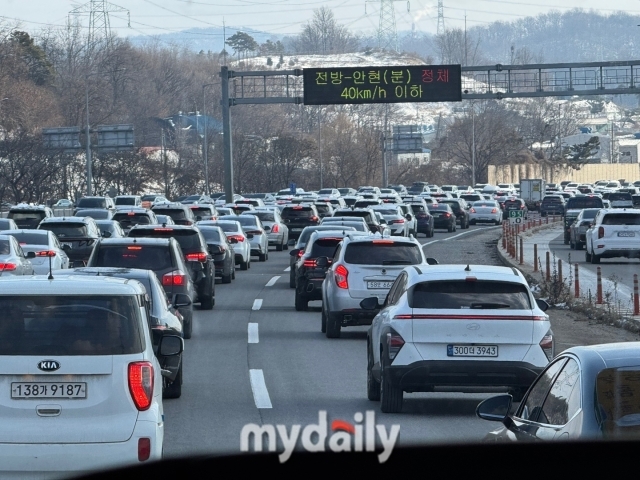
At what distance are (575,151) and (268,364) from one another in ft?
504

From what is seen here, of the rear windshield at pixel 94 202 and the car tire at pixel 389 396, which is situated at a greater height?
the rear windshield at pixel 94 202

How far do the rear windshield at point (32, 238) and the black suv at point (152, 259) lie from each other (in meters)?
10.7

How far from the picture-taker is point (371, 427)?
36.6 ft

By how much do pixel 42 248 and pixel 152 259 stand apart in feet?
34.8

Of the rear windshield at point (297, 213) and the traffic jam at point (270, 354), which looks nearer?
the traffic jam at point (270, 354)

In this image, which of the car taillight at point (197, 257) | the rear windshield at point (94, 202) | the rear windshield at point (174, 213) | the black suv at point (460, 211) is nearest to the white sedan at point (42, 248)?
the car taillight at point (197, 257)

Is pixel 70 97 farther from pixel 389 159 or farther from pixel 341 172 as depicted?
pixel 389 159

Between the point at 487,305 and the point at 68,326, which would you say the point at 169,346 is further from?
the point at 487,305

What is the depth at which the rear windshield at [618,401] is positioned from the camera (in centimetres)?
570

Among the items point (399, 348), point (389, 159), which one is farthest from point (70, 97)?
point (399, 348)

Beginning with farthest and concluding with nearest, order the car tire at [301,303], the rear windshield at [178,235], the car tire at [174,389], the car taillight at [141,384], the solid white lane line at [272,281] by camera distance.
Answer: the solid white lane line at [272,281], the car tire at [301,303], the rear windshield at [178,235], the car tire at [174,389], the car taillight at [141,384]

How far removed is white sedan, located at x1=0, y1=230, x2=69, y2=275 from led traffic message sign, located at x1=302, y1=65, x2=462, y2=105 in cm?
2789

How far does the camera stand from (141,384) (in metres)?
8.15

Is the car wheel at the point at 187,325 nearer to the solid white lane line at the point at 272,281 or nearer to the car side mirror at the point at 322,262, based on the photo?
the car side mirror at the point at 322,262
